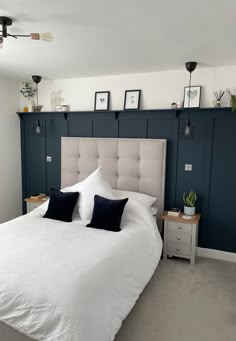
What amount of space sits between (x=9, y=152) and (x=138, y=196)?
7.98 ft

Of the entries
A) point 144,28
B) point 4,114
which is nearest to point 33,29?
point 144,28

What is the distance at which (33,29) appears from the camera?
2314mm

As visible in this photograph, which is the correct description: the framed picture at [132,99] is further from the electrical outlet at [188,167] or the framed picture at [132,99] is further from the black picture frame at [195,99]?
the electrical outlet at [188,167]

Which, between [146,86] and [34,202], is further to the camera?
[34,202]

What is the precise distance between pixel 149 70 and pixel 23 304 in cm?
314

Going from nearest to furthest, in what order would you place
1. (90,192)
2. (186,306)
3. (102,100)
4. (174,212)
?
(186,306)
(90,192)
(174,212)
(102,100)

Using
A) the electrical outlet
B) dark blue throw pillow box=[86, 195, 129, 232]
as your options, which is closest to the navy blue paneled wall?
the electrical outlet

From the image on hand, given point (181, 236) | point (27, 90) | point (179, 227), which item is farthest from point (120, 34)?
point (27, 90)

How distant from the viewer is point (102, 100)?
406 centimetres

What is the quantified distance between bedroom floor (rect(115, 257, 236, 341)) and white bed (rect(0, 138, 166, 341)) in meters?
0.27

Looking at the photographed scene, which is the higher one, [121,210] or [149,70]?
[149,70]

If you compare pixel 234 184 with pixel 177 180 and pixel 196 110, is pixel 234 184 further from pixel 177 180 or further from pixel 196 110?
pixel 196 110

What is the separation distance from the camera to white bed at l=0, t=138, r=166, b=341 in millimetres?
1740

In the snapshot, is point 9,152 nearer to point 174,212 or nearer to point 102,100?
point 102,100
